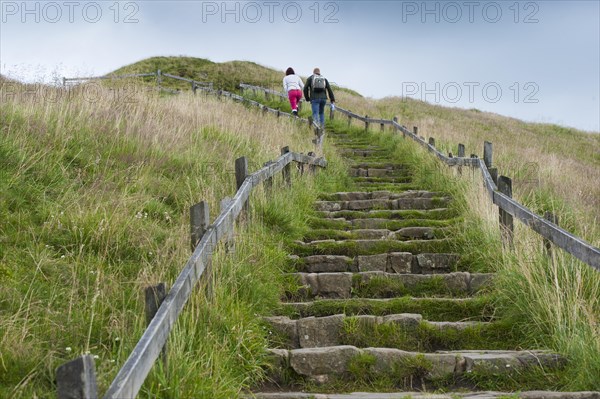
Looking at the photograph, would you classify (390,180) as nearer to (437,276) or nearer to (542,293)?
(437,276)

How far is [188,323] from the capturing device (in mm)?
3977

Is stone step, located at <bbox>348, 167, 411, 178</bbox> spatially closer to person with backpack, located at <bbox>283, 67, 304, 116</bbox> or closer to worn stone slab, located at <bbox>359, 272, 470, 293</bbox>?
person with backpack, located at <bbox>283, 67, 304, 116</bbox>

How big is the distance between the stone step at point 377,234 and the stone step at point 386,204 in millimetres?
1525

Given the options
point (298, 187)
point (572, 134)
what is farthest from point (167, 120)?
point (572, 134)

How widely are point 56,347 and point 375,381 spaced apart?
2.05 meters

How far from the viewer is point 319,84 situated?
16266 millimetres

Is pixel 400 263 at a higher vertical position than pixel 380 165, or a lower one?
lower

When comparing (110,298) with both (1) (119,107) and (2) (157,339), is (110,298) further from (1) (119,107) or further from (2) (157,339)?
(1) (119,107)

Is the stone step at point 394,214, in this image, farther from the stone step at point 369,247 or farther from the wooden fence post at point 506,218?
the wooden fence post at point 506,218

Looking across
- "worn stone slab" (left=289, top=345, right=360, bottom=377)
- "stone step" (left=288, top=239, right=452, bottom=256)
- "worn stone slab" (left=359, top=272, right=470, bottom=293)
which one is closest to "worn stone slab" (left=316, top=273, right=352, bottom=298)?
"worn stone slab" (left=359, top=272, right=470, bottom=293)

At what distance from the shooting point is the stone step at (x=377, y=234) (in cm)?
766

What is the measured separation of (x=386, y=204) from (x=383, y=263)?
279 cm

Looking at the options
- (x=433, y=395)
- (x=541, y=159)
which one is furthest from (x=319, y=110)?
(x=433, y=395)

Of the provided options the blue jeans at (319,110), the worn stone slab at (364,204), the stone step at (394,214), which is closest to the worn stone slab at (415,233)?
the stone step at (394,214)
